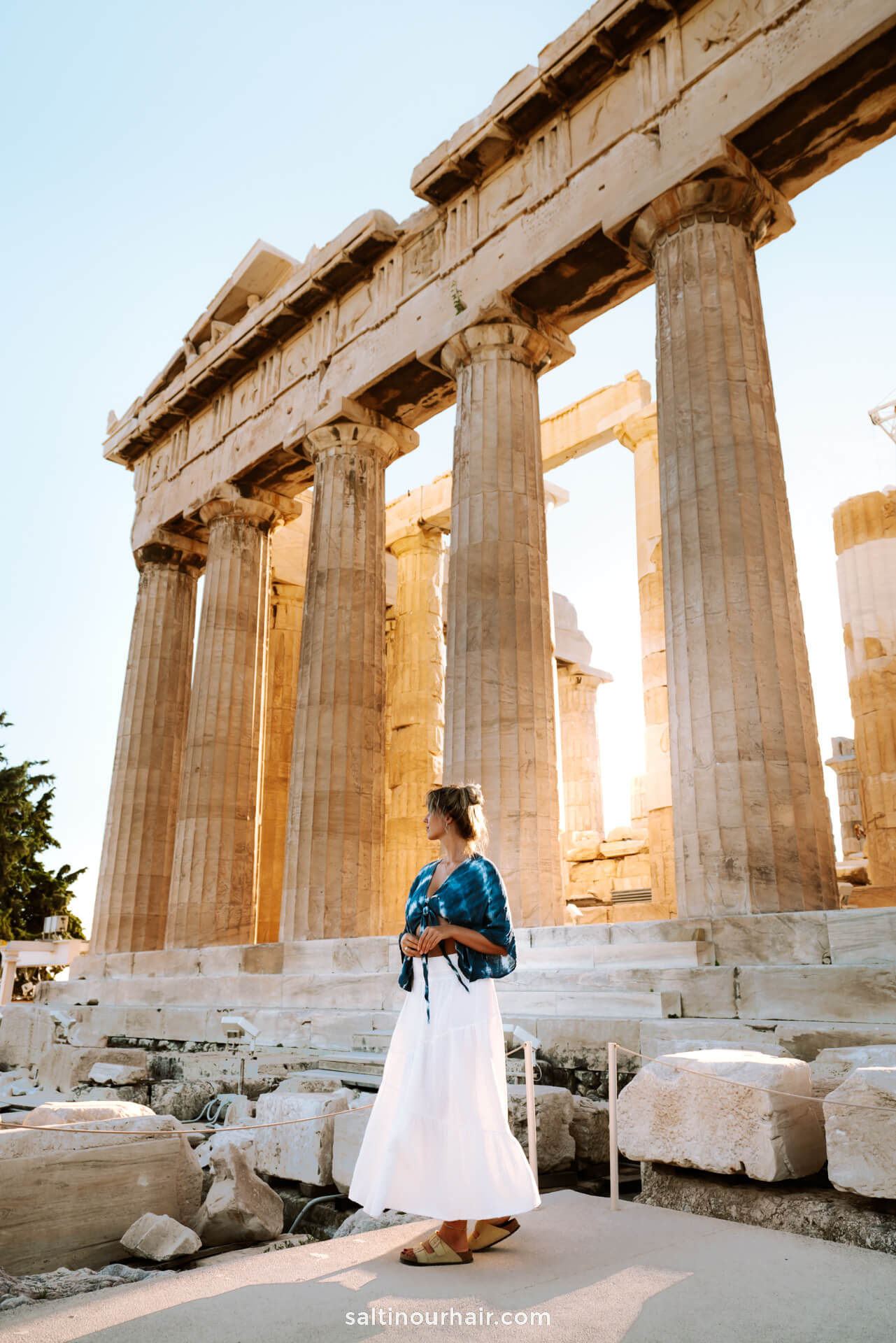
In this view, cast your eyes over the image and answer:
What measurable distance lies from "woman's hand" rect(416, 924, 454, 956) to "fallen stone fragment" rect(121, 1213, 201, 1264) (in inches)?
84.5

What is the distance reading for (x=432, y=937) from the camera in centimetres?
412

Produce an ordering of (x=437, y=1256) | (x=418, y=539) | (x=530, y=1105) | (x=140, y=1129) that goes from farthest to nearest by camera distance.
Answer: (x=418, y=539)
(x=140, y=1129)
(x=530, y=1105)
(x=437, y=1256)

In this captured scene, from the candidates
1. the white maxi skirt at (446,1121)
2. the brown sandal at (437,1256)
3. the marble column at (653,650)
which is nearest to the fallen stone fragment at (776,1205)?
the white maxi skirt at (446,1121)

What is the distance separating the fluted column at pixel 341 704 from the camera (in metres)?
14.5

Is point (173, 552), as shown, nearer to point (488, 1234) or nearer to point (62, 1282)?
point (62, 1282)

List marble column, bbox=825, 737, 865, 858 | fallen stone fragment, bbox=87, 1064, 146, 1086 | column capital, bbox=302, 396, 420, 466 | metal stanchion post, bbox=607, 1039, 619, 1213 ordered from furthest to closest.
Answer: marble column, bbox=825, 737, 865, 858 → column capital, bbox=302, 396, 420, 466 → fallen stone fragment, bbox=87, 1064, 146, 1086 → metal stanchion post, bbox=607, 1039, 619, 1213

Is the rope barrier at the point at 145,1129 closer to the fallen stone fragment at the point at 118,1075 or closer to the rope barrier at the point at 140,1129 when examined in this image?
the rope barrier at the point at 140,1129

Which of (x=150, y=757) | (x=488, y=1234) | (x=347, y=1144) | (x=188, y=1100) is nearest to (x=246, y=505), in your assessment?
(x=150, y=757)

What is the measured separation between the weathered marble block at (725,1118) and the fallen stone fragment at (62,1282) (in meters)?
2.41

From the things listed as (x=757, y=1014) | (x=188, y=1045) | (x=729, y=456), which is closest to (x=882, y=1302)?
(x=757, y=1014)

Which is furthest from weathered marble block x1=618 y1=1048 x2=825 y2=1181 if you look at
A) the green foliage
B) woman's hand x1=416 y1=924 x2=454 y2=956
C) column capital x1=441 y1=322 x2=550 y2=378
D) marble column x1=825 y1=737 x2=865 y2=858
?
the green foliage

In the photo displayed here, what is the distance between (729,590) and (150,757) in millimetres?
13693

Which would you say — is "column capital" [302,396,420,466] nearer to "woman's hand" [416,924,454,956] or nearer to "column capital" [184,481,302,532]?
"column capital" [184,481,302,532]

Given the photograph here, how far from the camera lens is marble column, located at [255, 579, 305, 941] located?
21.2 m
